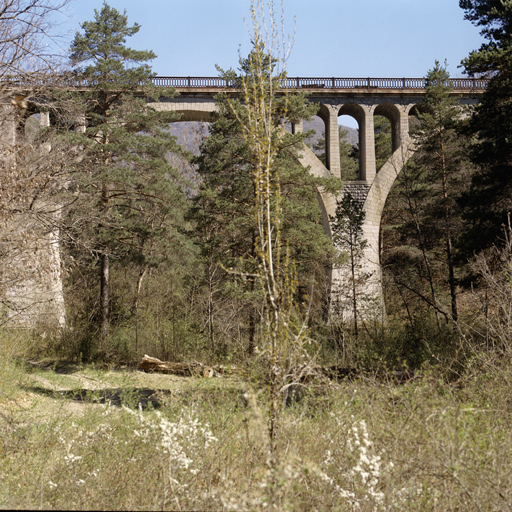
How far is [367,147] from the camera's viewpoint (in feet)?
81.8

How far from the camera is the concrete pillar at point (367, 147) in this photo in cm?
2445

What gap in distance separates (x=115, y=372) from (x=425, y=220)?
474 inches

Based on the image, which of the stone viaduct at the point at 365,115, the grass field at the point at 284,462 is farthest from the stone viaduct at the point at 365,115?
the grass field at the point at 284,462

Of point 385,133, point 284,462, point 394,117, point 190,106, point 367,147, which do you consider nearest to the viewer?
point 284,462

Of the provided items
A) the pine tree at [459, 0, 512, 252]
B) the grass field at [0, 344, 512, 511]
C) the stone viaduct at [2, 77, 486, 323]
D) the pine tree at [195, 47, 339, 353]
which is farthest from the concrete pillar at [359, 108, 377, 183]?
the grass field at [0, 344, 512, 511]

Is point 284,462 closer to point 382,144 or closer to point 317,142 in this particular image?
point 382,144

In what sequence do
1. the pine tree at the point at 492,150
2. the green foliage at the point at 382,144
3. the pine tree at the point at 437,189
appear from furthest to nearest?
the green foliage at the point at 382,144 → the pine tree at the point at 437,189 → the pine tree at the point at 492,150

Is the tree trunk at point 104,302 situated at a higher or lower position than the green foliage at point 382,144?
lower

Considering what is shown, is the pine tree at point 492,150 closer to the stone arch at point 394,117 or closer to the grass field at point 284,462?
the grass field at point 284,462

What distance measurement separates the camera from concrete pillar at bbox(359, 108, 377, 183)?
963 inches

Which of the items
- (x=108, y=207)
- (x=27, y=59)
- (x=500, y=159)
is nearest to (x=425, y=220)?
(x=500, y=159)

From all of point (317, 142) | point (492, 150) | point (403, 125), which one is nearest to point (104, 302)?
point (492, 150)

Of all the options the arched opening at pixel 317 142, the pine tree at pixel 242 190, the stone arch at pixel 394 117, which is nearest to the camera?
the pine tree at pixel 242 190

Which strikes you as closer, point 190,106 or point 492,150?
point 492,150
